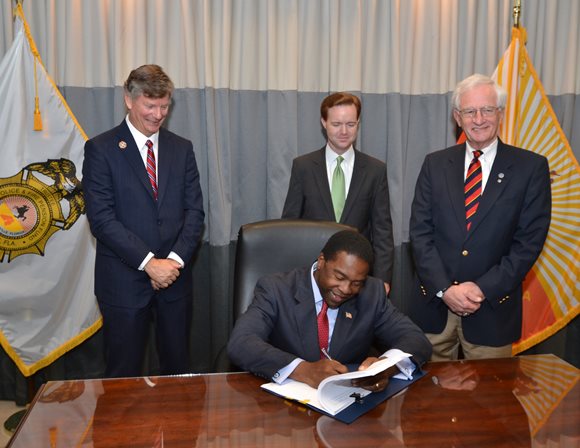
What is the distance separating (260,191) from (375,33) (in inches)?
48.5

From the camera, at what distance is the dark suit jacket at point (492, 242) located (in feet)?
8.57

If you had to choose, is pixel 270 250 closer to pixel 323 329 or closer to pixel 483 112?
pixel 323 329

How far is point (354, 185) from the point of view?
3.15 meters

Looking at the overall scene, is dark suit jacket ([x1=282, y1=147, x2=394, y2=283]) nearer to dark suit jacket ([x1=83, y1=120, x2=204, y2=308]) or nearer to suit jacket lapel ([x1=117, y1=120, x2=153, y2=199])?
dark suit jacket ([x1=83, y1=120, x2=204, y2=308])

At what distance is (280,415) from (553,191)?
280 centimetres

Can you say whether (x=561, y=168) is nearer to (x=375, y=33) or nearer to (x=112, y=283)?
(x=375, y=33)

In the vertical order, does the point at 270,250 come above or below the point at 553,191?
below

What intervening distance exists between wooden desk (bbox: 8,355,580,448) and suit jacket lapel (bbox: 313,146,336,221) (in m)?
1.29

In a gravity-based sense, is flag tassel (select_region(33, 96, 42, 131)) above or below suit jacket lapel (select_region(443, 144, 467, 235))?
above

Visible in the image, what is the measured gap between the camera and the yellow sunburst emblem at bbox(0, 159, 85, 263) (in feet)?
11.0

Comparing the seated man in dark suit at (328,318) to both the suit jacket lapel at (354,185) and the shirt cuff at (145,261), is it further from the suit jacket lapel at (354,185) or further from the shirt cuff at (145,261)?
the suit jacket lapel at (354,185)

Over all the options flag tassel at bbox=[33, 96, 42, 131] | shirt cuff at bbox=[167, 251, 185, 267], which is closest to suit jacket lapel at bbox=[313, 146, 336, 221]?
shirt cuff at bbox=[167, 251, 185, 267]

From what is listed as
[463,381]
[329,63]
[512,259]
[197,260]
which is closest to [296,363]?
[463,381]

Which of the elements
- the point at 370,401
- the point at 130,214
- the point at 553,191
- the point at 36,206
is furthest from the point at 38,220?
the point at 553,191
